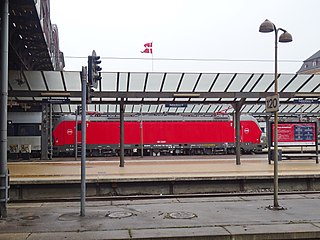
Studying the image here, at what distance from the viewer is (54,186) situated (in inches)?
555

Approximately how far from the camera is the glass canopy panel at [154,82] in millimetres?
18141

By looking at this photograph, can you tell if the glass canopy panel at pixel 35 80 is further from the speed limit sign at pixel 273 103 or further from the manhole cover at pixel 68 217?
the speed limit sign at pixel 273 103

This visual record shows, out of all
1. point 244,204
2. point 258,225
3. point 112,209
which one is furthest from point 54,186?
point 258,225

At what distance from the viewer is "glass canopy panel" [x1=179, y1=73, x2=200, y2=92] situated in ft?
60.1

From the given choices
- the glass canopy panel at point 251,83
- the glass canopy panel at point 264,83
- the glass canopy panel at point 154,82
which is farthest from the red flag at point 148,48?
the glass canopy panel at point 264,83

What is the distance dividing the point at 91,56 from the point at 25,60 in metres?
12.5

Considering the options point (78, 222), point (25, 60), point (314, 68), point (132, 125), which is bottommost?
point (78, 222)

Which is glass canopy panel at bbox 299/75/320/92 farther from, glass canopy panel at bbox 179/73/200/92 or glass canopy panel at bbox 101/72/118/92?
glass canopy panel at bbox 101/72/118/92

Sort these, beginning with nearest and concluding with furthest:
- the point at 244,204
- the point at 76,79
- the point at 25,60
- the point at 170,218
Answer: the point at 170,218 < the point at 244,204 < the point at 76,79 < the point at 25,60

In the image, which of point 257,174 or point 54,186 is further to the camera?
point 257,174

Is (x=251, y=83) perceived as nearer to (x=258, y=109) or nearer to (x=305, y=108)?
(x=305, y=108)

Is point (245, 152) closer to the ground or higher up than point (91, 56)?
closer to the ground

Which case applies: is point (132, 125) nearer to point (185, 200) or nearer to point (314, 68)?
point (185, 200)

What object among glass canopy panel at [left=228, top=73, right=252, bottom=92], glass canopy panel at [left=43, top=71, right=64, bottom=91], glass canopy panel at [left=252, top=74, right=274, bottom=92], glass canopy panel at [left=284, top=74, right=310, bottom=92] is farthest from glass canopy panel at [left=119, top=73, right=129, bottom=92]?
glass canopy panel at [left=284, top=74, right=310, bottom=92]
